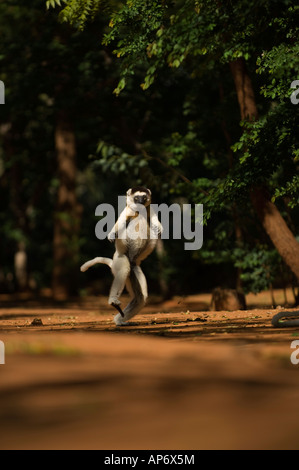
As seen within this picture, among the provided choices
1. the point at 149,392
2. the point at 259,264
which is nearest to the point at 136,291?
the point at 149,392

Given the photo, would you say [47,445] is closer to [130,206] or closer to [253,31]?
[130,206]

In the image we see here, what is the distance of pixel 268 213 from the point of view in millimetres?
14180

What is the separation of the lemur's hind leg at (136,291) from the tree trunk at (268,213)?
3486mm

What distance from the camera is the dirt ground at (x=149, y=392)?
4.74 m

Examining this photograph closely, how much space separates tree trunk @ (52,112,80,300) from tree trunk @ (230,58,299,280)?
13.5 m

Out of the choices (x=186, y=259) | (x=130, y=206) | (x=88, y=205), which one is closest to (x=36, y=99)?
(x=186, y=259)

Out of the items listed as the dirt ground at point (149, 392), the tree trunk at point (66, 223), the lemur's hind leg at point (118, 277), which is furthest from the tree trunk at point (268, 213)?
the tree trunk at point (66, 223)

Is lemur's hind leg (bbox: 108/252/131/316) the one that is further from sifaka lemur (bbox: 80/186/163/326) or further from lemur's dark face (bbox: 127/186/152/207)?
lemur's dark face (bbox: 127/186/152/207)

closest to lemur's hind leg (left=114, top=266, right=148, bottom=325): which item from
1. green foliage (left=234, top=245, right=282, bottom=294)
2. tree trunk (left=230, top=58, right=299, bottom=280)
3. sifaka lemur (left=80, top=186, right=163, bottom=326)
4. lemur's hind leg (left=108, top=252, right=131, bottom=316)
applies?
sifaka lemur (left=80, top=186, right=163, bottom=326)

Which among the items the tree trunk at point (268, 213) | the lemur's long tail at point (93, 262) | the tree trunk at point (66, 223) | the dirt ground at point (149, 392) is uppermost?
the tree trunk at point (66, 223)

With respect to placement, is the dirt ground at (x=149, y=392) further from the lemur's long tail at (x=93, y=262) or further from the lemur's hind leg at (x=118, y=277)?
the lemur's long tail at (x=93, y=262)

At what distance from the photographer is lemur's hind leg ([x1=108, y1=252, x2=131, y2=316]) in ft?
36.6

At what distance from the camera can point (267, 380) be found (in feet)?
21.4

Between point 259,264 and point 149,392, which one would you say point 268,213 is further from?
point 149,392
